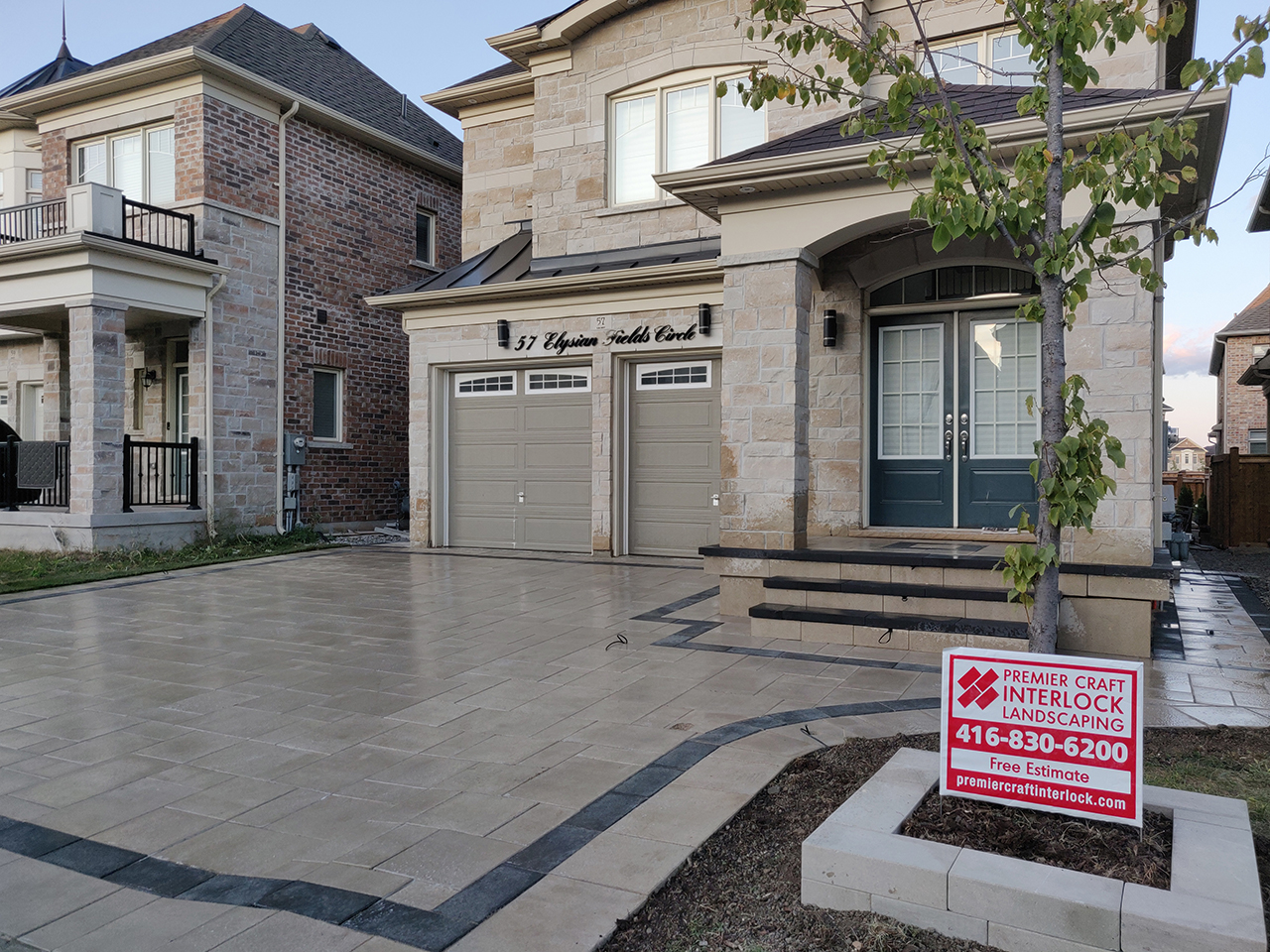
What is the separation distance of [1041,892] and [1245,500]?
15.2 metres

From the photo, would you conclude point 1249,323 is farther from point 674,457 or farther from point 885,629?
point 885,629

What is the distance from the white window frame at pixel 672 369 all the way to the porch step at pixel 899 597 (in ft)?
15.4

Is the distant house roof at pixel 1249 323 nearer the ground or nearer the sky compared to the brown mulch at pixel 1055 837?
nearer the sky

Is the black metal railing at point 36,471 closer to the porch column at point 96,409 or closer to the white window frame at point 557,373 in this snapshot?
the porch column at point 96,409

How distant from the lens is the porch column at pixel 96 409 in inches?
492

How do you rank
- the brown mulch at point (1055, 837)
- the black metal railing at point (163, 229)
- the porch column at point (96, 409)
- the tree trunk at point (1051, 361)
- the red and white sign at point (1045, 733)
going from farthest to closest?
the black metal railing at point (163, 229) < the porch column at point (96, 409) < the tree trunk at point (1051, 361) < the red and white sign at point (1045, 733) < the brown mulch at point (1055, 837)

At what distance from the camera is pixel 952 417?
930cm

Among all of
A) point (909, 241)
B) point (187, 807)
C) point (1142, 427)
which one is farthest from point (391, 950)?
point (909, 241)

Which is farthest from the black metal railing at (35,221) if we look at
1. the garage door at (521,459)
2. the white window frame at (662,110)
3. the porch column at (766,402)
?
the porch column at (766,402)

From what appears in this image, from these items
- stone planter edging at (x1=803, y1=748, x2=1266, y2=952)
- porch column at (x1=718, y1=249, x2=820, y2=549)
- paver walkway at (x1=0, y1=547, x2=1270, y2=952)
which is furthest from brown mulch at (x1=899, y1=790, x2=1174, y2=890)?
porch column at (x1=718, y1=249, x2=820, y2=549)

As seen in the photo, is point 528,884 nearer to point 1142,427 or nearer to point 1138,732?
point 1138,732

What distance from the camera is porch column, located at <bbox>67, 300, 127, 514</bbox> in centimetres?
1251

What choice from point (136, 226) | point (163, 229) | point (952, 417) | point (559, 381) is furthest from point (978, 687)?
point (136, 226)

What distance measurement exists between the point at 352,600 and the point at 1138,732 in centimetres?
750
